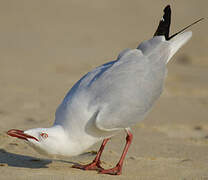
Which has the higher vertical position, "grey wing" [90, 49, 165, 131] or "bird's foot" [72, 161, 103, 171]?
"grey wing" [90, 49, 165, 131]

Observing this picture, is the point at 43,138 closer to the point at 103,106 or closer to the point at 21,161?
the point at 103,106

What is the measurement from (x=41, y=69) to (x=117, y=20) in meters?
9.98

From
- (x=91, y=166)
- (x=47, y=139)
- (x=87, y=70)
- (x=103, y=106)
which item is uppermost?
(x=103, y=106)

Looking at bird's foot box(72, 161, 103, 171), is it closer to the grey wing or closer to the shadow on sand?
the shadow on sand

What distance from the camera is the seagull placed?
5.00 m

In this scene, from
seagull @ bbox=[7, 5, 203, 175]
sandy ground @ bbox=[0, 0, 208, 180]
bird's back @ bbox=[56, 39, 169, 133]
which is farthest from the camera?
sandy ground @ bbox=[0, 0, 208, 180]

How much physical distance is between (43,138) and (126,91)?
1.12 metres

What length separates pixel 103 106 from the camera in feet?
17.1

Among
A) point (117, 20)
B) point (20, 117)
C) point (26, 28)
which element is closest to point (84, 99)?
point (20, 117)

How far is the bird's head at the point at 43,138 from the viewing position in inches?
192

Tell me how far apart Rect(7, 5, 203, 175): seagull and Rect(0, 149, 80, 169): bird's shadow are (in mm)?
406

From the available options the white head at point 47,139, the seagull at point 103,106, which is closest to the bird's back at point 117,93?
the seagull at point 103,106

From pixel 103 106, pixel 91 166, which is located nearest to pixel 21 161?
pixel 91 166

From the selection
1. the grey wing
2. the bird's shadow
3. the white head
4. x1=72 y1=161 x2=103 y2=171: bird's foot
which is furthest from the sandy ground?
the grey wing
